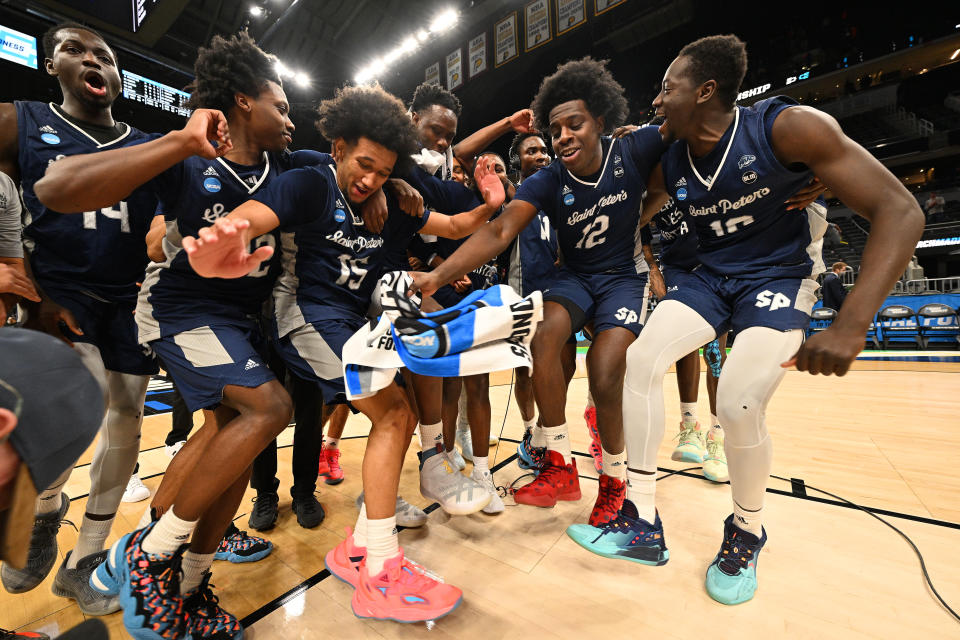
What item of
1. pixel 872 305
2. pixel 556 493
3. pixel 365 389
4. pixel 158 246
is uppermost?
pixel 158 246

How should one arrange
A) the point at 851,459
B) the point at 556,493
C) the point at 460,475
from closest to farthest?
the point at 460,475 → the point at 556,493 → the point at 851,459

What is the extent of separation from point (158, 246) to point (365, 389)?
944 mm

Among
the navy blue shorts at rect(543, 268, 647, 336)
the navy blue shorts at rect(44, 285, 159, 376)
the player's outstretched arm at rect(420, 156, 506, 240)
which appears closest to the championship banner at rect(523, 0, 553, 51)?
the player's outstretched arm at rect(420, 156, 506, 240)

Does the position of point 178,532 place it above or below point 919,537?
above

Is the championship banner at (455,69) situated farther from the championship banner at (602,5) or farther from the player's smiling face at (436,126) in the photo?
the player's smiling face at (436,126)

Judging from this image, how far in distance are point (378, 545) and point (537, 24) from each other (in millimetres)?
9650

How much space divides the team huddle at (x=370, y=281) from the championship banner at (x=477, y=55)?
333 inches

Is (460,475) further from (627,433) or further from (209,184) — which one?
(209,184)

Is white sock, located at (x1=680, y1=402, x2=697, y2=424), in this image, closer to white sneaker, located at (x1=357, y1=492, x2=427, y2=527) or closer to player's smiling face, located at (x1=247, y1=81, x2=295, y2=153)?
white sneaker, located at (x1=357, y1=492, x2=427, y2=527)

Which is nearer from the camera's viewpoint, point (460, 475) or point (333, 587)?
point (333, 587)

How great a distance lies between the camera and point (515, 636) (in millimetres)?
1235

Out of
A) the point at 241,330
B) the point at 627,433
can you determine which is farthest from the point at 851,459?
the point at 241,330

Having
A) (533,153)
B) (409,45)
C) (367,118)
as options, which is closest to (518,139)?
(533,153)

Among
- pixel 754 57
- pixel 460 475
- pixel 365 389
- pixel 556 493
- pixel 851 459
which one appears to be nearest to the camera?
pixel 365 389
